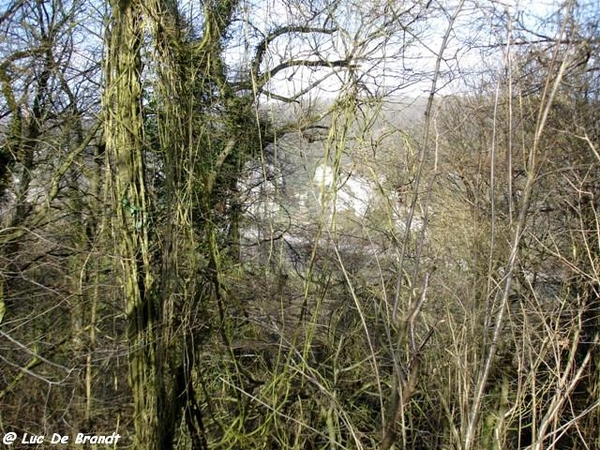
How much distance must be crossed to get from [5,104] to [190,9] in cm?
414

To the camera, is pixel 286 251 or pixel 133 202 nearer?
pixel 133 202

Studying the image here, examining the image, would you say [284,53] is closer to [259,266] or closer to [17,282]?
[259,266]

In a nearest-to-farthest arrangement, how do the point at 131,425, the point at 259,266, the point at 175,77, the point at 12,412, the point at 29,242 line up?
the point at 175,77 → the point at 131,425 → the point at 12,412 → the point at 29,242 → the point at 259,266

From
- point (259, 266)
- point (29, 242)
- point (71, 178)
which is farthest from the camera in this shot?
point (71, 178)

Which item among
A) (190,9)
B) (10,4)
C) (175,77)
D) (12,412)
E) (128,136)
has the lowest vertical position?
(12,412)

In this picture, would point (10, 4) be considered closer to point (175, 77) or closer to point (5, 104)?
point (5, 104)

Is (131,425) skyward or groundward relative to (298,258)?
groundward

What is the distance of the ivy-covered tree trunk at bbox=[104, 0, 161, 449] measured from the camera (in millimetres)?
3262

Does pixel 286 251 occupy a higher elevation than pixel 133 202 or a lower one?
lower

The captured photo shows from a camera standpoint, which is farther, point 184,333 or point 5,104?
point 5,104

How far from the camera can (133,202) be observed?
3305 mm

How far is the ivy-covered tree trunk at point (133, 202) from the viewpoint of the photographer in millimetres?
3262

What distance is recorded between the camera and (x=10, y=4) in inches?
274

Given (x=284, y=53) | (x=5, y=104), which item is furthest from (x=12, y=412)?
(x=5, y=104)
